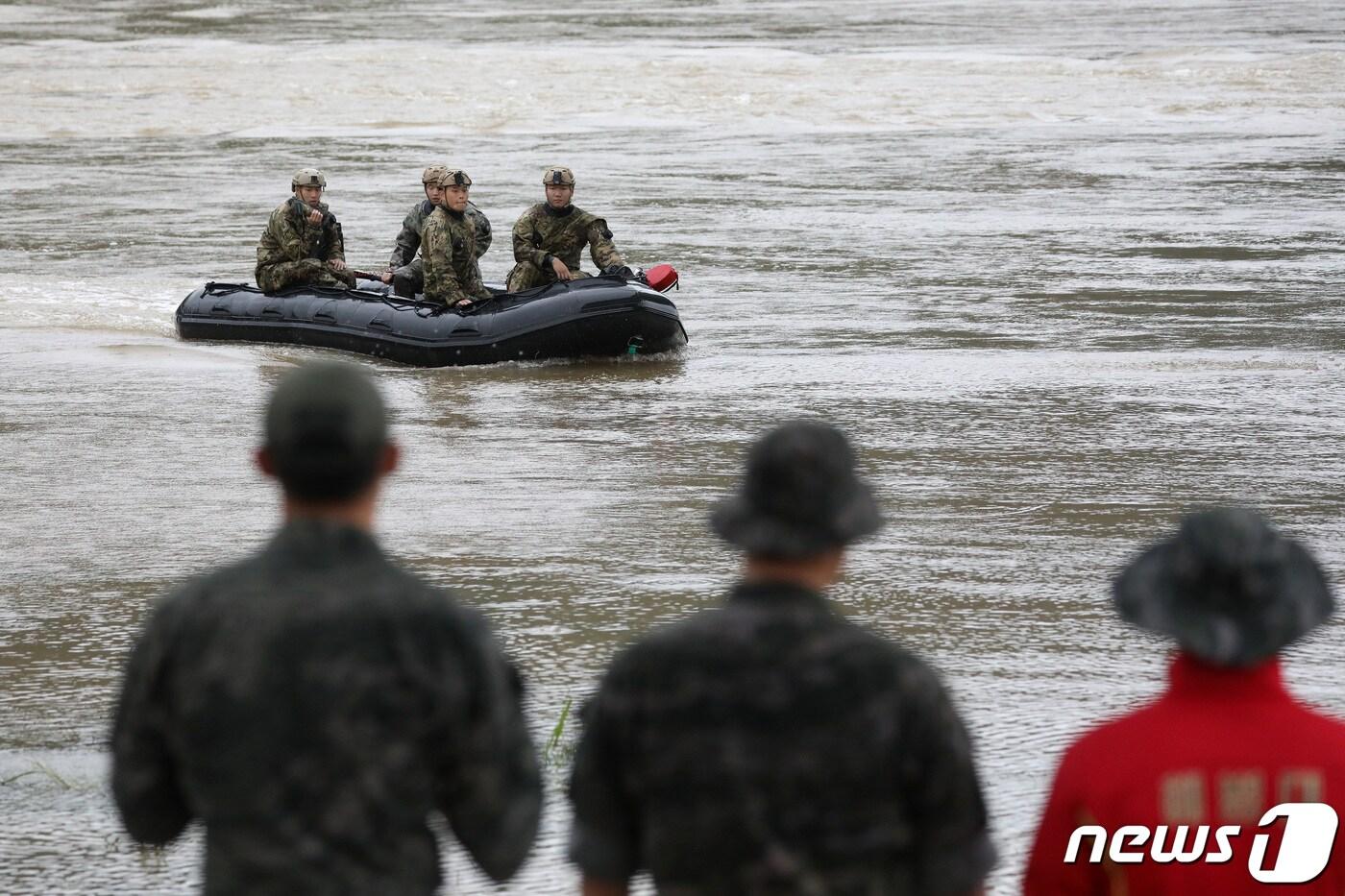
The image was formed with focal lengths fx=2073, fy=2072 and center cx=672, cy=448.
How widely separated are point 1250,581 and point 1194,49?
175ft

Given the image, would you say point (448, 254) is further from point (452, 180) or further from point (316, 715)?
point (316, 715)

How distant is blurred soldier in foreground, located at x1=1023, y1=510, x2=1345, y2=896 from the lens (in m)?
2.88

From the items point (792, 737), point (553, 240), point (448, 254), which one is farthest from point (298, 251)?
point (792, 737)

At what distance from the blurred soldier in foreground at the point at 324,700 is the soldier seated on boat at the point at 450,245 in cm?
1383

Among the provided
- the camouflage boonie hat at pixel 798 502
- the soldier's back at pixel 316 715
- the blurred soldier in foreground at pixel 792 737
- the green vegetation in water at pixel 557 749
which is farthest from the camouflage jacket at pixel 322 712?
the green vegetation in water at pixel 557 749

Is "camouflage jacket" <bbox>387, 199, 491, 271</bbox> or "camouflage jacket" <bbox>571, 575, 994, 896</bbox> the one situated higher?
"camouflage jacket" <bbox>571, 575, 994, 896</bbox>

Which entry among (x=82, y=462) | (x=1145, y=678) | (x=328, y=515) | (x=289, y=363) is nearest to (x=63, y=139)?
(x=289, y=363)

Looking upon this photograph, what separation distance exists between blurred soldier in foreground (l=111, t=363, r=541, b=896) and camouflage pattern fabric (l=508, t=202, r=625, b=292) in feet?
46.7

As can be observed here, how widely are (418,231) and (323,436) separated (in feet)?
48.6

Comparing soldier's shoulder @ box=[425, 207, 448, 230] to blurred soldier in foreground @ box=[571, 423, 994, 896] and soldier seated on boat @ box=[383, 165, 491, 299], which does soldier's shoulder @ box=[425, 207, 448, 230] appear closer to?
soldier seated on boat @ box=[383, 165, 491, 299]

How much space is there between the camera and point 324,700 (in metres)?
3.04

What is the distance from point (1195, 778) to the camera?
2910 millimetres

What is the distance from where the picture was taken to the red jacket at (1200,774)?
291cm

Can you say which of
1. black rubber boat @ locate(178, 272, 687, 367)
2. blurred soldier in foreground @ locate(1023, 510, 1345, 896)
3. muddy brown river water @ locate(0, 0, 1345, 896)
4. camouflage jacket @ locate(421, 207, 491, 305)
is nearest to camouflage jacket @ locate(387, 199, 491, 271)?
camouflage jacket @ locate(421, 207, 491, 305)
